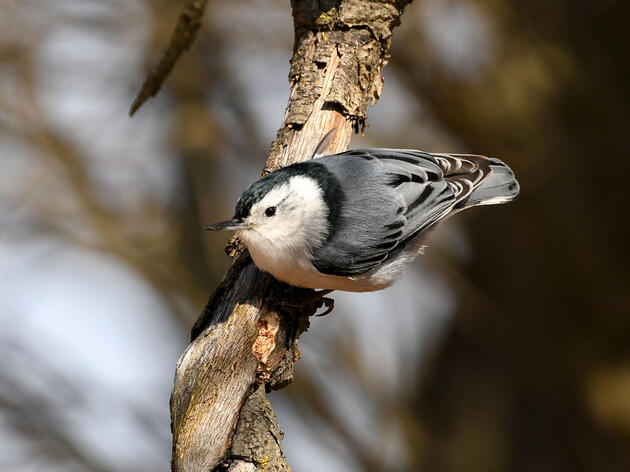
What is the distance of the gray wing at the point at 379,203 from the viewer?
2061mm

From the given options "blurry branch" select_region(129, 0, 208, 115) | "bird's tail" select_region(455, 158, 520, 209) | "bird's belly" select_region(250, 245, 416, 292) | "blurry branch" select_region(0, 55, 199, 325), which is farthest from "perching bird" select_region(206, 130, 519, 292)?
"blurry branch" select_region(0, 55, 199, 325)

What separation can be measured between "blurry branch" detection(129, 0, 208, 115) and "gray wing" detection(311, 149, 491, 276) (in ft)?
1.69

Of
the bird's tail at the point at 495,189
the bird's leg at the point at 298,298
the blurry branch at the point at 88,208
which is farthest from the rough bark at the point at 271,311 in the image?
the blurry branch at the point at 88,208

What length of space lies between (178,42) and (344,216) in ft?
2.25

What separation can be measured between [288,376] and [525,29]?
242cm

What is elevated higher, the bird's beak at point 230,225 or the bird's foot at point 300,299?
the bird's beak at point 230,225

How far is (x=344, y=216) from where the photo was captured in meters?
2.10

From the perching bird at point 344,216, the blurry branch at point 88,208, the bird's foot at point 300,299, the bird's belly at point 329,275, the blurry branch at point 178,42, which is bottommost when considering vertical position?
the bird's foot at point 300,299

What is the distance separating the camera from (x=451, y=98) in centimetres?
349

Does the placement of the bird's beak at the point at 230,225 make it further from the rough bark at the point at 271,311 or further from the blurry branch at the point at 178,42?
the blurry branch at the point at 178,42

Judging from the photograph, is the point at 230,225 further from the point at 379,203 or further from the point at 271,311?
the point at 379,203

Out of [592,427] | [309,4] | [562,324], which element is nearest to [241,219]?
[309,4]

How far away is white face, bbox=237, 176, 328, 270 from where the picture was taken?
1984 mm

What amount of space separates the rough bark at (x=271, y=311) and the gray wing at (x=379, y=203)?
5.7 inches
